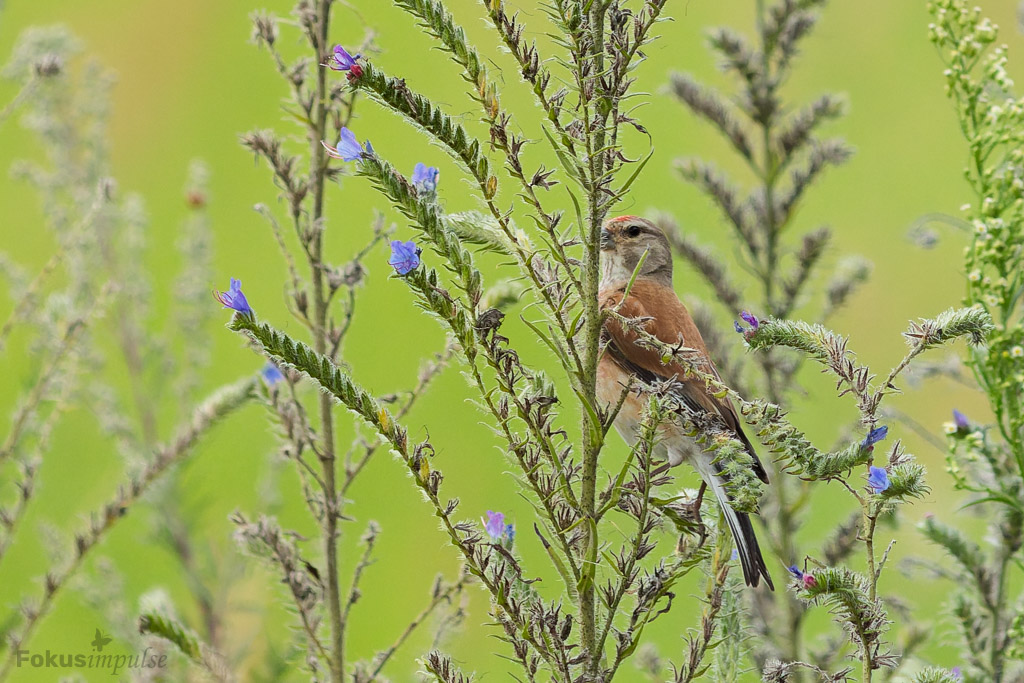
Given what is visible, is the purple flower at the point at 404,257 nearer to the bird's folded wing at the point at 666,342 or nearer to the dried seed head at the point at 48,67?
the bird's folded wing at the point at 666,342

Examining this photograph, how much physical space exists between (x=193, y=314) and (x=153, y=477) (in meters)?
1.52

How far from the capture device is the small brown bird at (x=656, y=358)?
2.03 metres

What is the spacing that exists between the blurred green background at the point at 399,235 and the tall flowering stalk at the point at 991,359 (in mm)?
1846

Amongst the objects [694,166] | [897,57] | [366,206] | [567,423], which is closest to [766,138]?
[694,166]

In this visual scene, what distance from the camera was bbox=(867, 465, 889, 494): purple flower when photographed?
1.39m

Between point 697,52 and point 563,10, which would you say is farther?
point 697,52

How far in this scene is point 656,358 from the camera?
8.27ft

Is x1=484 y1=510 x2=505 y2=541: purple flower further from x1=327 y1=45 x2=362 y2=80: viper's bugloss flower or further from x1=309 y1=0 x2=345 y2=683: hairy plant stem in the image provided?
x1=327 y1=45 x2=362 y2=80: viper's bugloss flower

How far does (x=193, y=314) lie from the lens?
3.86 meters

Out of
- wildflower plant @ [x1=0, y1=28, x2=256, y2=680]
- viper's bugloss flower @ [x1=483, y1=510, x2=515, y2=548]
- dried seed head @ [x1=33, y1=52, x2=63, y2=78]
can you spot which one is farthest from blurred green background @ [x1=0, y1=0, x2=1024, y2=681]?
viper's bugloss flower @ [x1=483, y1=510, x2=515, y2=548]

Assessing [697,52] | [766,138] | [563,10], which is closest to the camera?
[563,10]

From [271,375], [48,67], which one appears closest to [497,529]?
[271,375]

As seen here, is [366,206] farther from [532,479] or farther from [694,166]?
[532,479]

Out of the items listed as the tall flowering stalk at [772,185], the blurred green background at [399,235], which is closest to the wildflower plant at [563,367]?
the tall flowering stalk at [772,185]
